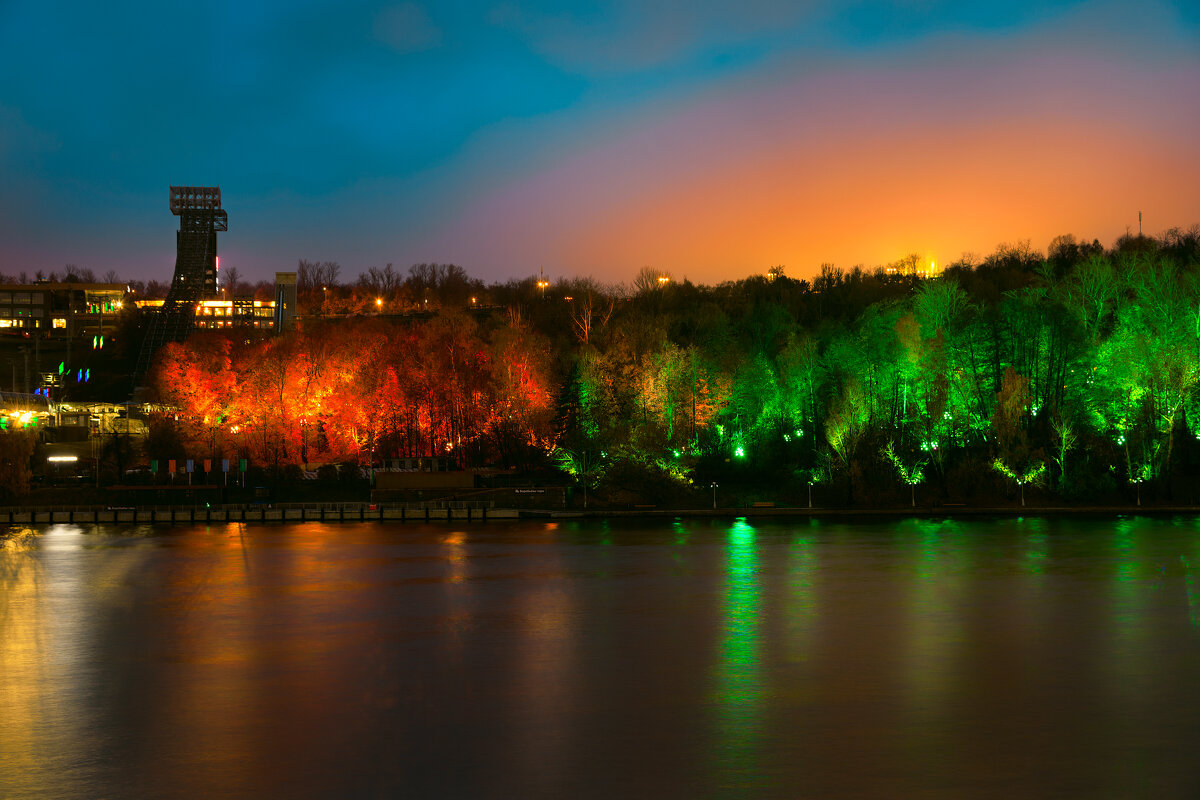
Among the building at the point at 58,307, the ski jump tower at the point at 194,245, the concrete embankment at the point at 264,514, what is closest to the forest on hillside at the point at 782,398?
the concrete embankment at the point at 264,514

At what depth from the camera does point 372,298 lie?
134m

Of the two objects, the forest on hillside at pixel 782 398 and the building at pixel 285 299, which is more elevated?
the building at pixel 285 299

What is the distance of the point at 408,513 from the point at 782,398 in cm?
2056

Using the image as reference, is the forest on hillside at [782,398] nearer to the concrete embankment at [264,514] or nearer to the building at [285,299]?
the concrete embankment at [264,514]

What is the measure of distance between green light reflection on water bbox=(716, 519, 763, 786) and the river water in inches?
3.0

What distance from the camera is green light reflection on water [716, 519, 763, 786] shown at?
15.3m

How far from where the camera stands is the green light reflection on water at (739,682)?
50.1 feet

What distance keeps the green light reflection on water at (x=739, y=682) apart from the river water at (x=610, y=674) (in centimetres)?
8

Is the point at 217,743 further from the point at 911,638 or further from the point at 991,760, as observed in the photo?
the point at 911,638

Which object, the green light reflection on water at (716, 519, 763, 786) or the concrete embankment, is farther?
the concrete embankment

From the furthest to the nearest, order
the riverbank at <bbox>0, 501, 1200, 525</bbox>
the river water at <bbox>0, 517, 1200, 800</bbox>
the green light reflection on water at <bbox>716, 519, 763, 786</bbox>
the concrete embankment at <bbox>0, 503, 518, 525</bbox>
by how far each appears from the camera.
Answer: the concrete embankment at <bbox>0, 503, 518, 525</bbox>, the riverbank at <bbox>0, 501, 1200, 525</bbox>, the green light reflection on water at <bbox>716, 519, 763, 786</bbox>, the river water at <bbox>0, 517, 1200, 800</bbox>

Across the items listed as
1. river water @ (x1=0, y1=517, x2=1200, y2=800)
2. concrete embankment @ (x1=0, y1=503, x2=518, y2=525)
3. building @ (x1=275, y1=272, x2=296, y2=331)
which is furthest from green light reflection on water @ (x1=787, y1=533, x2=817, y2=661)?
building @ (x1=275, y1=272, x2=296, y2=331)

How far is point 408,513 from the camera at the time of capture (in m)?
49.2

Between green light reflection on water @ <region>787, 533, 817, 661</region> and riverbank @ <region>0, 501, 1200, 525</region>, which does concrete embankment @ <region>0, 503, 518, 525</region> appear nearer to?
riverbank @ <region>0, 501, 1200, 525</region>
